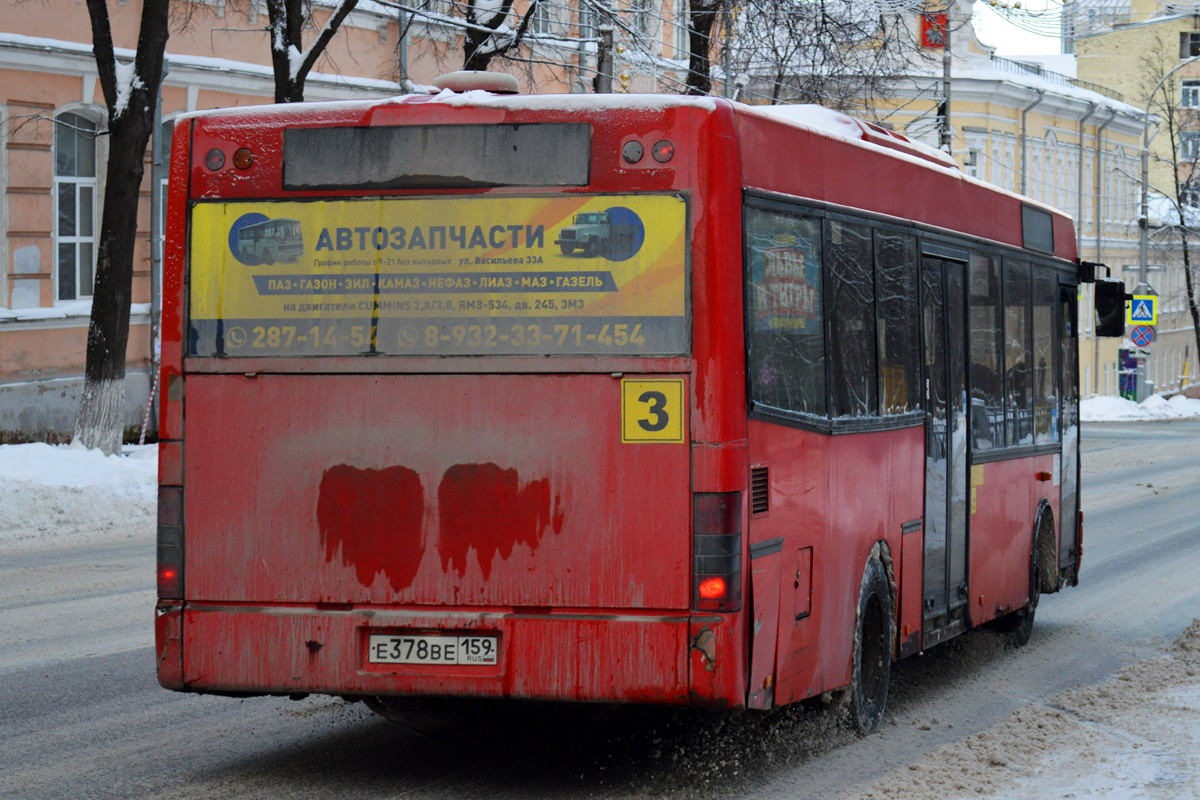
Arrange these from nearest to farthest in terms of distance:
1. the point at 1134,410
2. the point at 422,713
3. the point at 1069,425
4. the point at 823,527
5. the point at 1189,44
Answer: the point at 823,527 → the point at 422,713 → the point at 1069,425 → the point at 1134,410 → the point at 1189,44

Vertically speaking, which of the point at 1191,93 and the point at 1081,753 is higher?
the point at 1191,93

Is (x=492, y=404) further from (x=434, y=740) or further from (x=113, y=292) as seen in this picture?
(x=113, y=292)

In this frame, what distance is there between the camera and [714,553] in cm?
620

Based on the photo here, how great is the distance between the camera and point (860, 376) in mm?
7703

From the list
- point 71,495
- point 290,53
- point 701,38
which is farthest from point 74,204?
point 701,38

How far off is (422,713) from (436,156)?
94.0 inches

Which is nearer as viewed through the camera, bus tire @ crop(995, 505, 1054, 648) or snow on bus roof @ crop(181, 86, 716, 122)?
snow on bus roof @ crop(181, 86, 716, 122)

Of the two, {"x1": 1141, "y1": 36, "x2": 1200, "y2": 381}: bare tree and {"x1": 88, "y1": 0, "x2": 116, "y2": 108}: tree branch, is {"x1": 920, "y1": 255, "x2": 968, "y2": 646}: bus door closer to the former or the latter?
{"x1": 88, "y1": 0, "x2": 116, "y2": 108}: tree branch

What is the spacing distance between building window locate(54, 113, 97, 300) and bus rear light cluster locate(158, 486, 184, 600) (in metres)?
18.9

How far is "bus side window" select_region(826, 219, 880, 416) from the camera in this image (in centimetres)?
737

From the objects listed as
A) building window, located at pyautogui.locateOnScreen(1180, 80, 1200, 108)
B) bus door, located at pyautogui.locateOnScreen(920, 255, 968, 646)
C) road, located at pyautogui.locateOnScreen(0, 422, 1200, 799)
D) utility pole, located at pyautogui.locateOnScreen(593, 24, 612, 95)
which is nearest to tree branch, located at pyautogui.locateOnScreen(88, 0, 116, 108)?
utility pole, located at pyautogui.locateOnScreen(593, 24, 612, 95)

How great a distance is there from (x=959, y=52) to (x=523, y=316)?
5725 centimetres

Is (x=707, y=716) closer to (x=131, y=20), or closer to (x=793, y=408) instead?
(x=793, y=408)

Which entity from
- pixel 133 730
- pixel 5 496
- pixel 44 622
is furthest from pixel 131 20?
pixel 133 730
